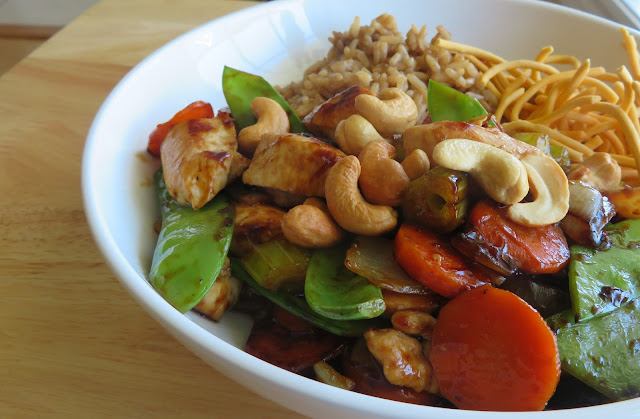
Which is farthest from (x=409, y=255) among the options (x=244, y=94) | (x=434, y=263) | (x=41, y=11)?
(x=41, y=11)

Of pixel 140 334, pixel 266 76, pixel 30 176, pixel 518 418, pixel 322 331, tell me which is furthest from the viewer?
pixel 266 76

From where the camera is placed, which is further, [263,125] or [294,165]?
[263,125]

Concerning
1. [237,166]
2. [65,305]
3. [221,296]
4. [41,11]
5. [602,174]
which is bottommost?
[41,11]

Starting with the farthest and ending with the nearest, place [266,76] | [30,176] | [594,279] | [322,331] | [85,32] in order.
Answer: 1. [85,32]
2. [266,76]
3. [30,176]
4. [322,331]
5. [594,279]

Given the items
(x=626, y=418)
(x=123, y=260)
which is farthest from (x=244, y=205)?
(x=626, y=418)

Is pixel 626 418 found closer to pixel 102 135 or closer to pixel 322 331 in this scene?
pixel 322 331

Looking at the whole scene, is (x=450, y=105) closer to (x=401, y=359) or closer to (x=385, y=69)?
(x=385, y=69)
